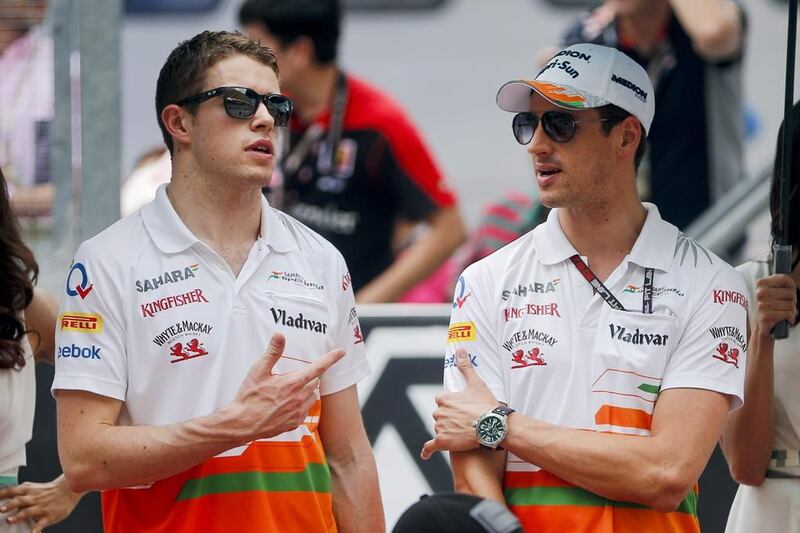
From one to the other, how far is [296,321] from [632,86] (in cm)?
113

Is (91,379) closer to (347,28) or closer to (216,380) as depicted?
(216,380)

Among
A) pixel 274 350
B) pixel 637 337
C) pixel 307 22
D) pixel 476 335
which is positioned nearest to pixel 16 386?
pixel 274 350

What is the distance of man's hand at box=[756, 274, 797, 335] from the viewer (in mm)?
3984

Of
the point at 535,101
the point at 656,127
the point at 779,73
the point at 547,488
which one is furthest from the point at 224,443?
the point at 779,73

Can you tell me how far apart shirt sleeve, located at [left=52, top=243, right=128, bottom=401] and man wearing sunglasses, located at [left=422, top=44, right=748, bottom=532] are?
0.83 meters

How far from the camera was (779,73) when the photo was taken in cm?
898

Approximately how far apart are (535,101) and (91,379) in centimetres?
139

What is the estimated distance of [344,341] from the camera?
3.92 metres

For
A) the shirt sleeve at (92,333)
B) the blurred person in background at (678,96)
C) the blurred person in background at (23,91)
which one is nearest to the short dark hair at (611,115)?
the shirt sleeve at (92,333)

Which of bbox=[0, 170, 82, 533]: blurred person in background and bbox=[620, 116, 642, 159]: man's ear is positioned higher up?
bbox=[620, 116, 642, 159]: man's ear

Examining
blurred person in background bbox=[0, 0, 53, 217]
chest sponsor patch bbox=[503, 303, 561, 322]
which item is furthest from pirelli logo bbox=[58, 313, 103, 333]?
blurred person in background bbox=[0, 0, 53, 217]

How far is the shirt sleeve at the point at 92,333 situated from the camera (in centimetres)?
357

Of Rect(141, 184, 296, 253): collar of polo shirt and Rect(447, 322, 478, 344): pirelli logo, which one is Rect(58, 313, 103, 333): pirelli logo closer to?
Rect(141, 184, 296, 253): collar of polo shirt

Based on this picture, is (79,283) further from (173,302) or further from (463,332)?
(463,332)
